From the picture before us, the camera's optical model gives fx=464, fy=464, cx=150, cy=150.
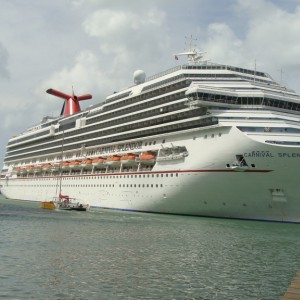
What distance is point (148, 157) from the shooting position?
45656 millimetres

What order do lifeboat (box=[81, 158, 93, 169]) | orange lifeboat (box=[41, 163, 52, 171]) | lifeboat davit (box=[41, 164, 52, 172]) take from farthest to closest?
orange lifeboat (box=[41, 163, 52, 171])
lifeboat davit (box=[41, 164, 52, 172])
lifeboat (box=[81, 158, 93, 169])

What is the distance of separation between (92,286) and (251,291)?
502 centimetres

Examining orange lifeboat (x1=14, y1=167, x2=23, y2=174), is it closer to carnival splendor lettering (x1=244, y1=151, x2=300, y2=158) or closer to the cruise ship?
the cruise ship

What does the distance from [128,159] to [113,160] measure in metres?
3.69

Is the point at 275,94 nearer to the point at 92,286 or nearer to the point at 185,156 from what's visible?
the point at 185,156

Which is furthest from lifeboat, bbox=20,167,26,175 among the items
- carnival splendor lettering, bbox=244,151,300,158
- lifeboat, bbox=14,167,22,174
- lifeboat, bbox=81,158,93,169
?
carnival splendor lettering, bbox=244,151,300,158

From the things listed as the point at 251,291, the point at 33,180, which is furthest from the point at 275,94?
the point at 33,180

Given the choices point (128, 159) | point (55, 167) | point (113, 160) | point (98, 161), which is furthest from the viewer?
point (55, 167)

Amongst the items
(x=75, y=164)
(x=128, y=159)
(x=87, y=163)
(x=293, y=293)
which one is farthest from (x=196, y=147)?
(x=293, y=293)

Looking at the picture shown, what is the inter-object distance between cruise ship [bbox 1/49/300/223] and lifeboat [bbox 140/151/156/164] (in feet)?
0.40

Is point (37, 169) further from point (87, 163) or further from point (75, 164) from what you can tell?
point (87, 163)

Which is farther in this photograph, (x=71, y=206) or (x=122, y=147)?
(x=122, y=147)

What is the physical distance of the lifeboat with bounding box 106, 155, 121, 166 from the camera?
51875mm

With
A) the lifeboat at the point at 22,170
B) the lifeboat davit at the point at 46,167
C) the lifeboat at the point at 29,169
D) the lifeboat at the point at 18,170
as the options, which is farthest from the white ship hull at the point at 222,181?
Answer: the lifeboat at the point at 18,170
